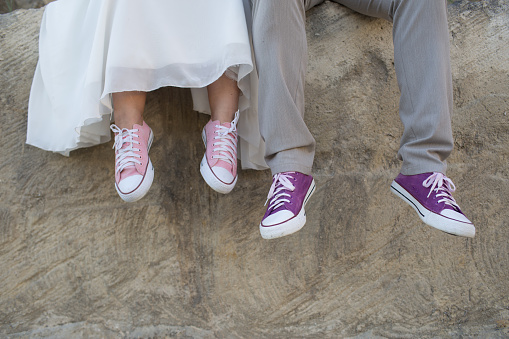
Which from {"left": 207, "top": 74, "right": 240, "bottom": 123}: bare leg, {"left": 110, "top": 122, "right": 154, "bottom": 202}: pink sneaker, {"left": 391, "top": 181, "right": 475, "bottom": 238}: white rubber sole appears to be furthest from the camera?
{"left": 207, "top": 74, "right": 240, "bottom": 123}: bare leg

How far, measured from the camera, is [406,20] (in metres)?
1.49

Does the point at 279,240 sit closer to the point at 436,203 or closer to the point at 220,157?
the point at 220,157

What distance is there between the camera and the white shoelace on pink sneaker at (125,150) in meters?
1.47

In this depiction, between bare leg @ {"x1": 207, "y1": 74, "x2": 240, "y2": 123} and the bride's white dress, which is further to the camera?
bare leg @ {"x1": 207, "y1": 74, "x2": 240, "y2": 123}

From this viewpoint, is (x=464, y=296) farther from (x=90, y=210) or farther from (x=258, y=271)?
(x=90, y=210)

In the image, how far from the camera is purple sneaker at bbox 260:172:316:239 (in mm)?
1316

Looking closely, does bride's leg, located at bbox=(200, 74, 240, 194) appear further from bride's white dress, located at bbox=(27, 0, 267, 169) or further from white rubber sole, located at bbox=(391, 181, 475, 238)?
white rubber sole, located at bbox=(391, 181, 475, 238)

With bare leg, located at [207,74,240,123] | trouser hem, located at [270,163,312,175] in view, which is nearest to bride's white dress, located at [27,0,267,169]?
bare leg, located at [207,74,240,123]

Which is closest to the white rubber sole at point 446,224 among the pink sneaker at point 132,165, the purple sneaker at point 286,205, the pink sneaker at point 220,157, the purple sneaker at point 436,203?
the purple sneaker at point 436,203

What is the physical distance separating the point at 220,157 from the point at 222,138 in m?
0.07

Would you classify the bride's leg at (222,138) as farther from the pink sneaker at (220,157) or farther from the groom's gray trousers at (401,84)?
the groom's gray trousers at (401,84)

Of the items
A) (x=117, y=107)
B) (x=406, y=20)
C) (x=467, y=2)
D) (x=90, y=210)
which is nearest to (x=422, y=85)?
(x=406, y=20)

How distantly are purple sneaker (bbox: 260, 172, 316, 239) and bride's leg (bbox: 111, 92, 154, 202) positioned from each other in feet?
1.31

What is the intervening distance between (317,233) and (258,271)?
0.26 m
